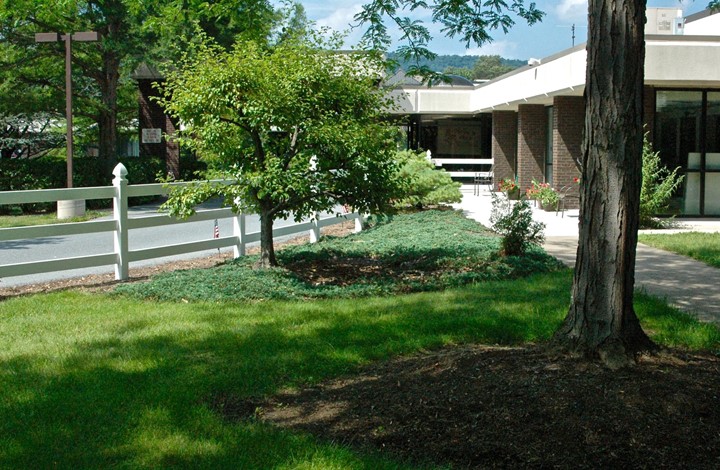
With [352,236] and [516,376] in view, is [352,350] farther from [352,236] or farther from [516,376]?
[352,236]

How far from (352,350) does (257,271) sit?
163 inches

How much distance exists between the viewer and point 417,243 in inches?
545

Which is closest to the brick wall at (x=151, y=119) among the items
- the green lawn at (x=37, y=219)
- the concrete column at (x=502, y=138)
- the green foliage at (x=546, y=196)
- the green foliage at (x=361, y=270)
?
the green lawn at (x=37, y=219)

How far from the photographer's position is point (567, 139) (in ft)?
74.2

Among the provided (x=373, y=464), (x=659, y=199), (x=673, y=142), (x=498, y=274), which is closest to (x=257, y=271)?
(x=498, y=274)

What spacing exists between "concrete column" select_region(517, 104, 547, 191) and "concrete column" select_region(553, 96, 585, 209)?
4283 mm

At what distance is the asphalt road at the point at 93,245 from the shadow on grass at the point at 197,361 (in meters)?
3.16

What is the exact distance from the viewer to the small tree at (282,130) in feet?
34.9

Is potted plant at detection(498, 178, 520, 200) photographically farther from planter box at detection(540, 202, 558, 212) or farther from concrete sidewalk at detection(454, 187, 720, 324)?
concrete sidewalk at detection(454, 187, 720, 324)

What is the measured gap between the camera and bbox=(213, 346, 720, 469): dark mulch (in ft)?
14.8

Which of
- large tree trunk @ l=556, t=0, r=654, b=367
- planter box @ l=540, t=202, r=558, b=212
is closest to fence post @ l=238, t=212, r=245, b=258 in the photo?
large tree trunk @ l=556, t=0, r=654, b=367

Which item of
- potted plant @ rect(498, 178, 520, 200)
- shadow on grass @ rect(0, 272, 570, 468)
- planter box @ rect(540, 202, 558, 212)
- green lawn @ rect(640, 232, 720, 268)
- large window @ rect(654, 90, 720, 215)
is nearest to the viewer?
shadow on grass @ rect(0, 272, 570, 468)

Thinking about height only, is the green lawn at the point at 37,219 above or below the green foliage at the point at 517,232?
below

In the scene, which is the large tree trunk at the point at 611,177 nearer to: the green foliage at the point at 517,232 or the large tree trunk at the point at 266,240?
the large tree trunk at the point at 266,240
